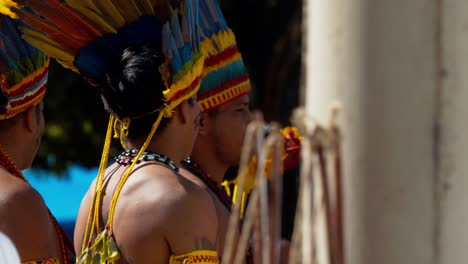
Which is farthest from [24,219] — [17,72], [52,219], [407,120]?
[407,120]

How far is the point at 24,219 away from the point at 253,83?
5.64 m

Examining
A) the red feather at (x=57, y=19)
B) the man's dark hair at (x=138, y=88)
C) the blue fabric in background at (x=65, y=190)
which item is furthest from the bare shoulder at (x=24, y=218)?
the blue fabric in background at (x=65, y=190)

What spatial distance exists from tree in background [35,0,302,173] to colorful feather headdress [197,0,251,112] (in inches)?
136

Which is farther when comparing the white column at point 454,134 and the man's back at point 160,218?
the man's back at point 160,218

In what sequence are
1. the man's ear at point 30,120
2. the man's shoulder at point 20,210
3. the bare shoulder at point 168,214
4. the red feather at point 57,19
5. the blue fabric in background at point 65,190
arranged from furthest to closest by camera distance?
the blue fabric in background at point 65,190
the man's ear at point 30,120
the red feather at point 57,19
the man's shoulder at point 20,210
the bare shoulder at point 168,214

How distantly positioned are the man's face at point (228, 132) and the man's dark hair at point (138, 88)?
28.6 inches

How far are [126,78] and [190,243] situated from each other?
554 millimetres

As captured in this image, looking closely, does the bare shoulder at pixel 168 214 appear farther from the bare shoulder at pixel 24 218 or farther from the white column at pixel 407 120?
the white column at pixel 407 120

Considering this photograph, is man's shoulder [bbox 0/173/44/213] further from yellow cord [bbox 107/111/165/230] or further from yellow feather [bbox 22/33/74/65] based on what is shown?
yellow feather [bbox 22/33/74/65]

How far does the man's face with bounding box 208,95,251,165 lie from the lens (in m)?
3.86

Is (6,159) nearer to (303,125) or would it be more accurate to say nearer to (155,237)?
(155,237)

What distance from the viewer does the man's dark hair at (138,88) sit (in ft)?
10.2

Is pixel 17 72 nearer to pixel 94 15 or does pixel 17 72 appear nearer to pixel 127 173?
pixel 94 15

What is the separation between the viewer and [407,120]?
5.02ft
